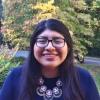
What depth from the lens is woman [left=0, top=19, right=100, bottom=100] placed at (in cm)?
282

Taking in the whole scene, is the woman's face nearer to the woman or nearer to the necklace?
the woman

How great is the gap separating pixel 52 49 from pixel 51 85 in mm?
273

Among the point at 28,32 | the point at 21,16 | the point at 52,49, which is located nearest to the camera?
the point at 52,49

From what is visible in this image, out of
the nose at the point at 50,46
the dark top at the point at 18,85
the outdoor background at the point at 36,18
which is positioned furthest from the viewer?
the outdoor background at the point at 36,18

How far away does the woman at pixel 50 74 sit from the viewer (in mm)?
2816

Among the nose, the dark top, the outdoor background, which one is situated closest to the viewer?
the nose

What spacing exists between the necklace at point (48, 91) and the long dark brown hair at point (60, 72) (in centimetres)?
3

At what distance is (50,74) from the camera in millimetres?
2930

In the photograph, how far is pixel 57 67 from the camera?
9.57ft

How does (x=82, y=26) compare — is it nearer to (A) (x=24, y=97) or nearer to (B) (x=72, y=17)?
(B) (x=72, y=17)

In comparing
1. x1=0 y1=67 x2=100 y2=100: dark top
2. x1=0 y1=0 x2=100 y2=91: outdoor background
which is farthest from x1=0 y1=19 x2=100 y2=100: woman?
x1=0 y1=0 x2=100 y2=91: outdoor background

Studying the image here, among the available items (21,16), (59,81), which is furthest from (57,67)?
(21,16)

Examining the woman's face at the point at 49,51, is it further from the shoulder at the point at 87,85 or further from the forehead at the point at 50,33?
the shoulder at the point at 87,85

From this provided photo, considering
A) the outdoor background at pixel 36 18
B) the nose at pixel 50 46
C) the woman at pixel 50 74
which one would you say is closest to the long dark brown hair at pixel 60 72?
the woman at pixel 50 74
